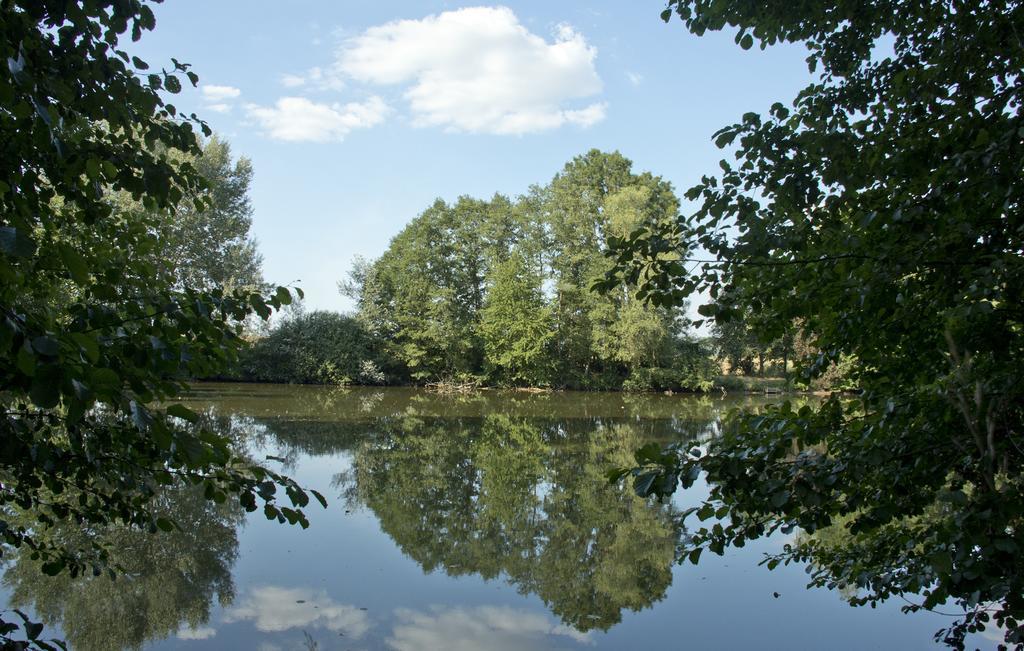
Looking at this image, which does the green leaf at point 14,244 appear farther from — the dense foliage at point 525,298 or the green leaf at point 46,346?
the dense foliage at point 525,298

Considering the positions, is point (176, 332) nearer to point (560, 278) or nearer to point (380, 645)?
point (380, 645)

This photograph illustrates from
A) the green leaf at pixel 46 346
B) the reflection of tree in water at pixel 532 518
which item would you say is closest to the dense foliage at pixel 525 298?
the reflection of tree in water at pixel 532 518

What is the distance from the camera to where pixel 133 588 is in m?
5.97

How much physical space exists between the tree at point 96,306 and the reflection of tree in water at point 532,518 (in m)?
4.45

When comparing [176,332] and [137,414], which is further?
[176,332]

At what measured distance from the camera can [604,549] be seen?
7.61m

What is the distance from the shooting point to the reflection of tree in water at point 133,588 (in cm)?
526

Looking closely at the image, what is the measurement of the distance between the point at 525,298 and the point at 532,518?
2559 centimetres

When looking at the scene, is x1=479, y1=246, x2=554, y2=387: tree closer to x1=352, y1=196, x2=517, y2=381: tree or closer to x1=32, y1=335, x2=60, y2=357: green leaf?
x1=352, y1=196, x2=517, y2=381: tree

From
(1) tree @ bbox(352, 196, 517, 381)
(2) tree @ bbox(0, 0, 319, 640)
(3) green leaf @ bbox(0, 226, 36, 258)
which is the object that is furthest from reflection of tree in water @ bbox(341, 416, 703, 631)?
(1) tree @ bbox(352, 196, 517, 381)

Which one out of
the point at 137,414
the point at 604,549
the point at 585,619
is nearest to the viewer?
the point at 137,414

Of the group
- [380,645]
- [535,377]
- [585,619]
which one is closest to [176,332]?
[380,645]

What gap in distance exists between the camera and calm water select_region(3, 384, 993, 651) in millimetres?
5441

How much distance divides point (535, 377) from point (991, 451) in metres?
33.2
